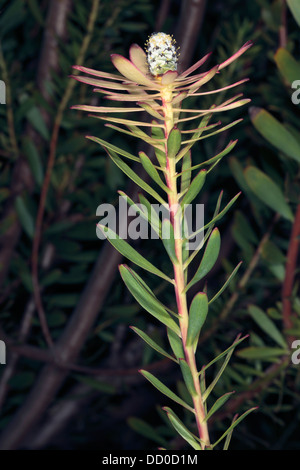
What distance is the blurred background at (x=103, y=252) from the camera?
13.4 inches

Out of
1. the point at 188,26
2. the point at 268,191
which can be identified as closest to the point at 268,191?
the point at 268,191

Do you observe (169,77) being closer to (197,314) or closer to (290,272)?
(197,314)

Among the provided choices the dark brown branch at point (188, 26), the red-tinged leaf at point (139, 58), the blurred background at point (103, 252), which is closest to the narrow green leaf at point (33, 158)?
the blurred background at point (103, 252)

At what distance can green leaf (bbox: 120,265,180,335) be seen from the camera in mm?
156

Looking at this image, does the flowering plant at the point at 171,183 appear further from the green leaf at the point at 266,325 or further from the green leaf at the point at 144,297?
the green leaf at the point at 266,325

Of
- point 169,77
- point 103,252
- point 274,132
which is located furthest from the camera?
point 103,252

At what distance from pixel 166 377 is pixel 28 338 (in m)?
0.13

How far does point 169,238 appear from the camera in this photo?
5.9 inches

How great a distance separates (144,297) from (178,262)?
0.06ft

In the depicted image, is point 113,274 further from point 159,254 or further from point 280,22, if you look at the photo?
point 280,22

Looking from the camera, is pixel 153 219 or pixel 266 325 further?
pixel 266 325

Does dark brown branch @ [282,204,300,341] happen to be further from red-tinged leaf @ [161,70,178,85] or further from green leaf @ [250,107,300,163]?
red-tinged leaf @ [161,70,178,85]

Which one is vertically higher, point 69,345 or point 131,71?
point 131,71

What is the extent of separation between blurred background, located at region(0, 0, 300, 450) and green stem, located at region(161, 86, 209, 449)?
161 mm
